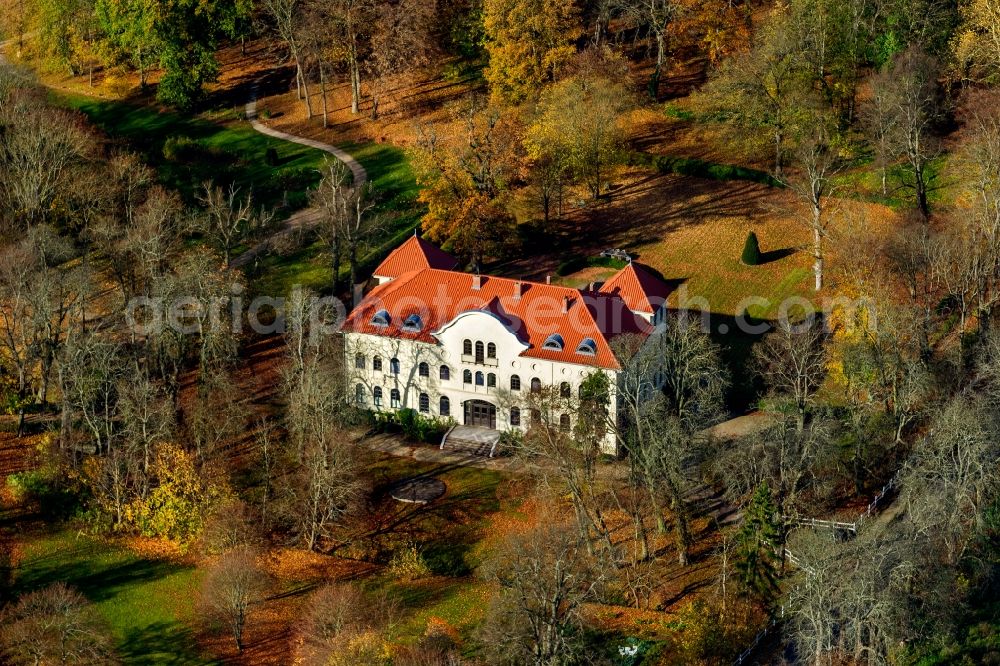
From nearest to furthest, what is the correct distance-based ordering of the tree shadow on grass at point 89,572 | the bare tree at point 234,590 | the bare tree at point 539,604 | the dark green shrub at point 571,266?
the bare tree at point 539,604 → the bare tree at point 234,590 → the tree shadow on grass at point 89,572 → the dark green shrub at point 571,266

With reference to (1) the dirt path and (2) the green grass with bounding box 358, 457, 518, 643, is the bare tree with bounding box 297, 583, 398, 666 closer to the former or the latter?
(2) the green grass with bounding box 358, 457, 518, 643

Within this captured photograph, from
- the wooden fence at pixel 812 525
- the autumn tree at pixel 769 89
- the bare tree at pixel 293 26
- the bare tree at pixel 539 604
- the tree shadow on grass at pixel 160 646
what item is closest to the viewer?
the bare tree at pixel 539 604

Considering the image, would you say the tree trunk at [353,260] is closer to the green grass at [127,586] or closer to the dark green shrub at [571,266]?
the dark green shrub at [571,266]

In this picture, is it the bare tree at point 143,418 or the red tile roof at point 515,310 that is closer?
the bare tree at point 143,418

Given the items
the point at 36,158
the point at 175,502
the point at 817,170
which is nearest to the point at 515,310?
the point at 175,502

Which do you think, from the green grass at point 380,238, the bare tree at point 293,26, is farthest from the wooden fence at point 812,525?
the bare tree at point 293,26

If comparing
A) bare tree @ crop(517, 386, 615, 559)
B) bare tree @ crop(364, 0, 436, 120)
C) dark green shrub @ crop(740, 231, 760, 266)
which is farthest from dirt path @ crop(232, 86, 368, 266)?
dark green shrub @ crop(740, 231, 760, 266)
